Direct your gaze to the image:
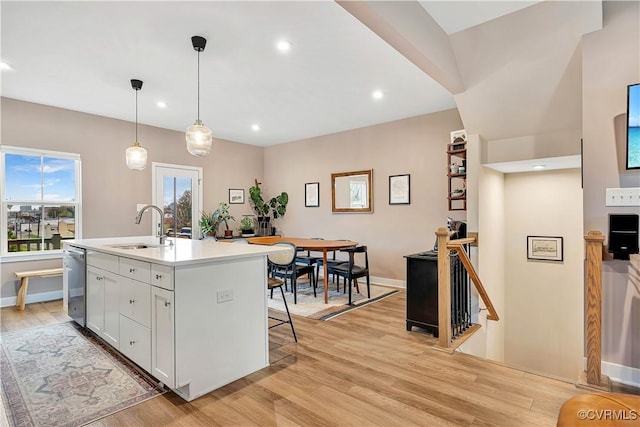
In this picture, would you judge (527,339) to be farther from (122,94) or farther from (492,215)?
(122,94)

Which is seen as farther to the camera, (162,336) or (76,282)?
(76,282)

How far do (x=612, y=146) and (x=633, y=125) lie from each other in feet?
0.58

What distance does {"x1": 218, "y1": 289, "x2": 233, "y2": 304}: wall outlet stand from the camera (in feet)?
7.42

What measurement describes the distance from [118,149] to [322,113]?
3262 millimetres

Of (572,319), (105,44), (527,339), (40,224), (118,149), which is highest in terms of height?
(105,44)

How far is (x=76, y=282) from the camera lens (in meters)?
3.35

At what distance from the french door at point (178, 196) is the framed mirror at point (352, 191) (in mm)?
2584

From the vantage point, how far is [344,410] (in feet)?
6.50

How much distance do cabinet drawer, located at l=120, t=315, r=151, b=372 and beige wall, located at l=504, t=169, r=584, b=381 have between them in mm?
4444

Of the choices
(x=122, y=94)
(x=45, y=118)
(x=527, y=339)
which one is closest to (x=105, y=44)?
(x=122, y=94)

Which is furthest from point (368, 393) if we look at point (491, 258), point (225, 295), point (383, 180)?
point (383, 180)

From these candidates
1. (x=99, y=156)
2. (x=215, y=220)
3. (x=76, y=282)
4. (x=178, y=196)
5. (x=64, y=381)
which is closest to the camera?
(x=64, y=381)

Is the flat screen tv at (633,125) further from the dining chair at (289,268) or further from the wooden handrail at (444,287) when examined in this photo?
the dining chair at (289,268)

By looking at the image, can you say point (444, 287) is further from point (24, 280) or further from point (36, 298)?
point (36, 298)
